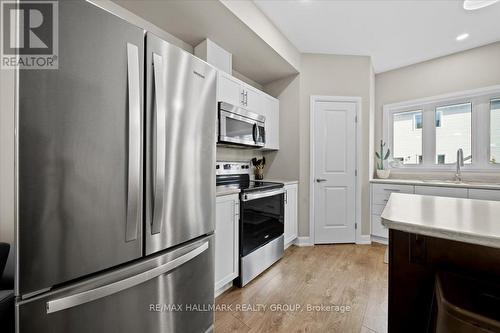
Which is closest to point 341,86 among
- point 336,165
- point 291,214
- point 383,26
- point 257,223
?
point 383,26

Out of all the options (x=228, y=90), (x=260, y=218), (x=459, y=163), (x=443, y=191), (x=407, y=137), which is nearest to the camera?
(x=260, y=218)

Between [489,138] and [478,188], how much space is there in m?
0.98

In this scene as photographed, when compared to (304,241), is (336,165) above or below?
above

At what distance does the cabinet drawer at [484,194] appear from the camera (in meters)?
2.47

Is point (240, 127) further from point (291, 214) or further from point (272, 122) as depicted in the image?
point (291, 214)

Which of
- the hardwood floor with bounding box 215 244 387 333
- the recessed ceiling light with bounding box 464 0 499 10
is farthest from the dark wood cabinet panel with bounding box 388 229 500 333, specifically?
the recessed ceiling light with bounding box 464 0 499 10

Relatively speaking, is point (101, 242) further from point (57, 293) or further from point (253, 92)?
point (253, 92)

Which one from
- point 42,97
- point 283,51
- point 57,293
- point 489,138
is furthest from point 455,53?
point 57,293

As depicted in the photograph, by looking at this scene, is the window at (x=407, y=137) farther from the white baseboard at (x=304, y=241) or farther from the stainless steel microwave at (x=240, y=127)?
the stainless steel microwave at (x=240, y=127)

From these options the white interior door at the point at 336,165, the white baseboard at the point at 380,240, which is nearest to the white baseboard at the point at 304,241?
the white interior door at the point at 336,165

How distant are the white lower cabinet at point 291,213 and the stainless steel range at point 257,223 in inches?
8.0

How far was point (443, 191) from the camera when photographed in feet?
9.12

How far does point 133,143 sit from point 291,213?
8.01 feet

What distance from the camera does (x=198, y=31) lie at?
2.23 m
